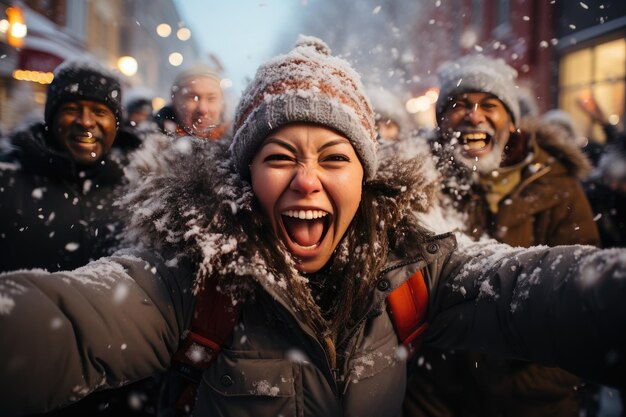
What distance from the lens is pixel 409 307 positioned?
1690 millimetres

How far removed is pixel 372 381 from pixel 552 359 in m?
0.63

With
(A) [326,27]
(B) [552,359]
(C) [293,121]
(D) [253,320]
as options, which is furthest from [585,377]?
(A) [326,27]

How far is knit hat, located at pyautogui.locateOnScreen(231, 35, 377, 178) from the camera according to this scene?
5.64ft

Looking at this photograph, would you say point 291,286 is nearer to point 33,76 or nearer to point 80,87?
point 80,87

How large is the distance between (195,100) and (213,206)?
226 centimetres

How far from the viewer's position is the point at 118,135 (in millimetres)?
3172

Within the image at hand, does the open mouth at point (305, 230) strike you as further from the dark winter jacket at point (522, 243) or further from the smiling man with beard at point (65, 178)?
the smiling man with beard at point (65, 178)

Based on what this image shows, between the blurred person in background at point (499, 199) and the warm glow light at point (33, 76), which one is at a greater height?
the warm glow light at point (33, 76)

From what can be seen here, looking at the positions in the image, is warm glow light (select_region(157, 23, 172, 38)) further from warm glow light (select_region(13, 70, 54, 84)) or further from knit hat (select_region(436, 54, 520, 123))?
knit hat (select_region(436, 54, 520, 123))

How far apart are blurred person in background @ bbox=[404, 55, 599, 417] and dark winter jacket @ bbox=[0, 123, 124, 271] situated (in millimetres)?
2125

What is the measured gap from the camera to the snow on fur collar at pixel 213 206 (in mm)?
1574

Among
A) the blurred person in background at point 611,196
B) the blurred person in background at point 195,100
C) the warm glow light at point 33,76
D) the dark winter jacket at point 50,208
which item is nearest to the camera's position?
the dark winter jacket at point 50,208

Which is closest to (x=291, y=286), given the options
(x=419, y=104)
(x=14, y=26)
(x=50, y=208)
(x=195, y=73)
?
(x=50, y=208)

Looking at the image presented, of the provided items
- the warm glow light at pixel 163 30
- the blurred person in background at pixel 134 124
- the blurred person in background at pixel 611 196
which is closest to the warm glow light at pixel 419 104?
the blurred person in background at pixel 134 124
